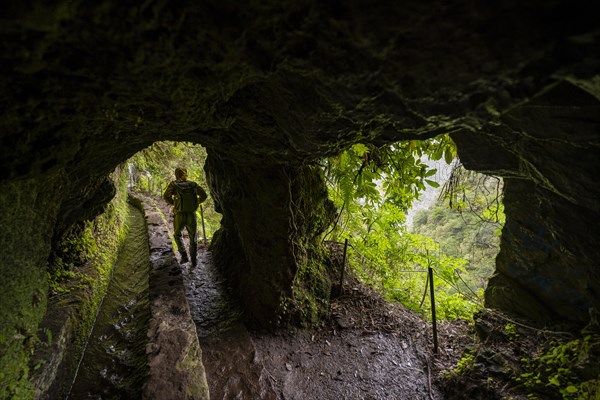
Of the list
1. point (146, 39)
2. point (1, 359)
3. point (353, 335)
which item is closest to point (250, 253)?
point (353, 335)

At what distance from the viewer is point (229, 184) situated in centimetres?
532

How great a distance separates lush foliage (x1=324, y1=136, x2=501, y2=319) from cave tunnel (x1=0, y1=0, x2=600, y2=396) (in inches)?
42.0

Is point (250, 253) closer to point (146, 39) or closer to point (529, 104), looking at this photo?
point (146, 39)

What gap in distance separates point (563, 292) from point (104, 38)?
542cm

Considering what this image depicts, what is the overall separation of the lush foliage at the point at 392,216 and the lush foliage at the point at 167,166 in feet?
21.8

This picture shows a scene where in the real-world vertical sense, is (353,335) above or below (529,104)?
below

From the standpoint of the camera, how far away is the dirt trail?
4.09 meters

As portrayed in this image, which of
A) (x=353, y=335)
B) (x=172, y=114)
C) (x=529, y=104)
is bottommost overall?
(x=353, y=335)

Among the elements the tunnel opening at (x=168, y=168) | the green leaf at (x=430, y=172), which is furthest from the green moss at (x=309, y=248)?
the tunnel opening at (x=168, y=168)

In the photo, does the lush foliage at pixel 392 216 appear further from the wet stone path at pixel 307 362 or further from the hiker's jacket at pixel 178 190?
the hiker's jacket at pixel 178 190

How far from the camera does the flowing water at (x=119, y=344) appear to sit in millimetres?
3461

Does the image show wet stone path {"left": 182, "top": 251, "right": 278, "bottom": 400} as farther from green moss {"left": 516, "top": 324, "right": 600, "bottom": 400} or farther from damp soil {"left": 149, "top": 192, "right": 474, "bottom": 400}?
green moss {"left": 516, "top": 324, "right": 600, "bottom": 400}

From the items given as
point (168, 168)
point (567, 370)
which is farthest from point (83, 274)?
point (168, 168)

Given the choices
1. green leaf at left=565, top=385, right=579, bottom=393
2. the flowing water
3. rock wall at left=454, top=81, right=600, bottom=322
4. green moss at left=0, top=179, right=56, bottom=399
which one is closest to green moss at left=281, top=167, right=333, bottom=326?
the flowing water
